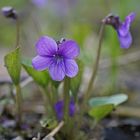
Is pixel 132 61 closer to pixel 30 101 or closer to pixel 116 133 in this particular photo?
pixel 30 101

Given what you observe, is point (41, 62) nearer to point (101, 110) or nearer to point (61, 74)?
point (61, 74)

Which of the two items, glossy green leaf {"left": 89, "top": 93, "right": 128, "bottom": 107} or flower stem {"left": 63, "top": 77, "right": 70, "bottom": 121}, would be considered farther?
glossy green leaf {"left": 89, "top": 93, "right": 128, "bottom": 107}

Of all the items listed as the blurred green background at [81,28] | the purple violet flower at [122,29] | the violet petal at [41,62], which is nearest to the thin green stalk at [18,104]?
the violet petal at [41,62]

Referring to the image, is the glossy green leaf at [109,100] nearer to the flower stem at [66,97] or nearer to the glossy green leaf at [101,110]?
the glossy green leaf at [101,110]

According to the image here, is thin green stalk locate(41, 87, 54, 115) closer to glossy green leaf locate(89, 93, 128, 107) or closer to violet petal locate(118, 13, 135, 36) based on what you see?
glossy green leaf locate(89, 93, 128, 107)

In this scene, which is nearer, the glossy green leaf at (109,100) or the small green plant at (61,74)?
the small green plant at (61,74)

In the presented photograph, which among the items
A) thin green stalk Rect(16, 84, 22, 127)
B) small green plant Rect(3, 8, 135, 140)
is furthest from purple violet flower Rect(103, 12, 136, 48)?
thin green stalk Rect(16, 84, 22, 127)

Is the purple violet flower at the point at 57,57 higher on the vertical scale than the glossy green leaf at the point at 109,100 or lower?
higher
